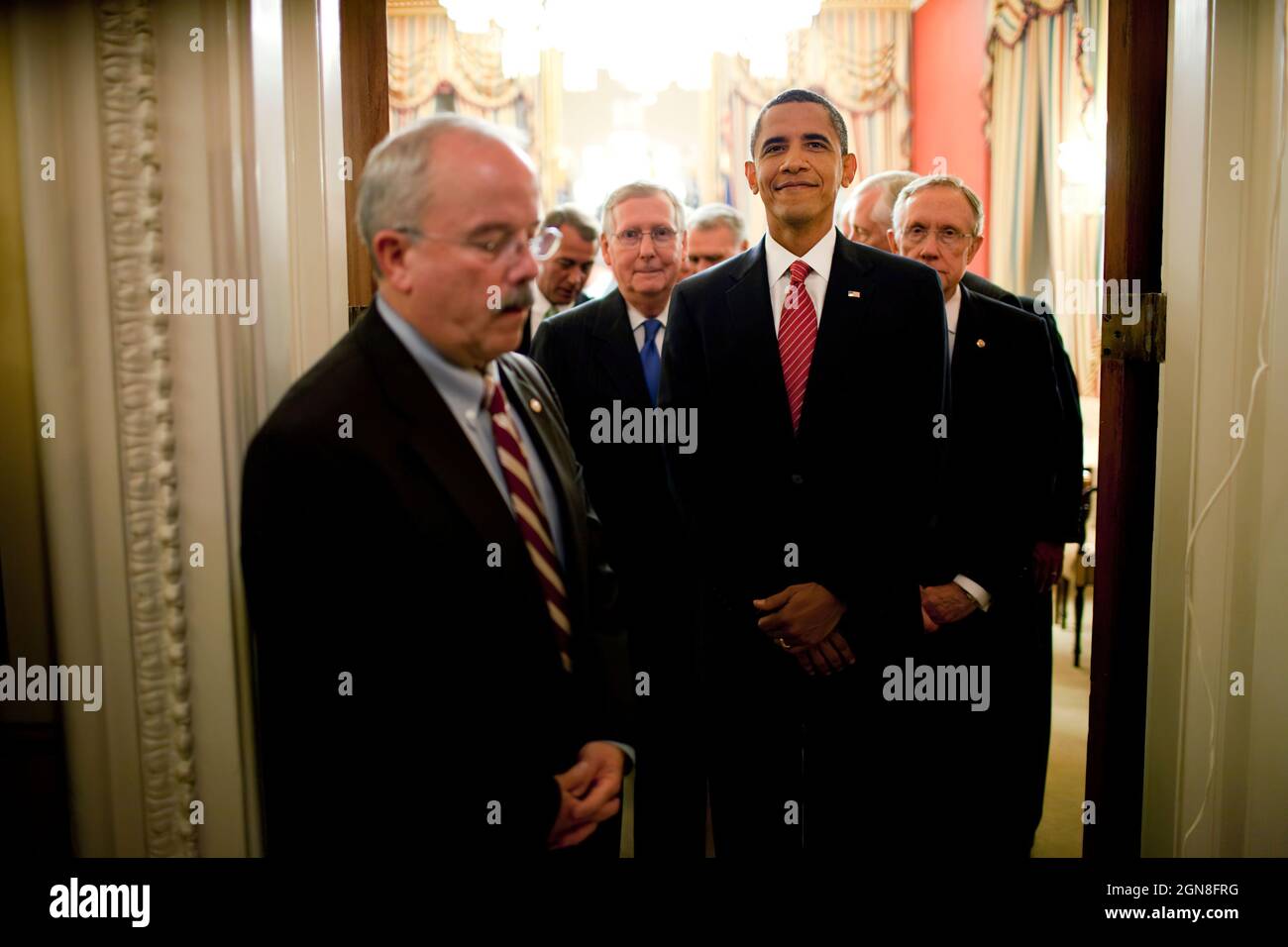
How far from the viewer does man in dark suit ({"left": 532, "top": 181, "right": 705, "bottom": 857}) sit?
2385mm

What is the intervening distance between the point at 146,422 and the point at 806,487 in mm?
1185

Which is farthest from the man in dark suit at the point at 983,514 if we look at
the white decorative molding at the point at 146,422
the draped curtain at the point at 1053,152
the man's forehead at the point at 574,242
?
the draped curtain at the point at 1053,152

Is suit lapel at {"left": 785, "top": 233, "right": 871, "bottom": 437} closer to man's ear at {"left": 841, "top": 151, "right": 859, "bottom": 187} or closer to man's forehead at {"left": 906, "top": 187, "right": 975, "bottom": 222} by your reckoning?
man's ear at {"left": 841, "top": 151, "right": 859, "bottom": 187}

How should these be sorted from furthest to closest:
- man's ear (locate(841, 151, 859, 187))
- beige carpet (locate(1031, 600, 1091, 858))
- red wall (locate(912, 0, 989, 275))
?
red wall (locate(912, 0, 989, 275)) → beige carpet (locate(1031, 600, 1091, 858)) → man's ear (locate(841, 151, 859, 187))

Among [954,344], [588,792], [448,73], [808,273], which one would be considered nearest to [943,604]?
[954,344]

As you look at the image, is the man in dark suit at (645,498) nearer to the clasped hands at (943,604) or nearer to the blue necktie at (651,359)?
the blue necktie at (651,359)

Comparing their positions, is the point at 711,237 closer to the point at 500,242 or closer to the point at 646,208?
the point at 646,208

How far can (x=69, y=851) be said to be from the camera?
5.37 feet

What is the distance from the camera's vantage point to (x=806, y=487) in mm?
1910

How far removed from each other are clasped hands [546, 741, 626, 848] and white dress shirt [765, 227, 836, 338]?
920 millimetres

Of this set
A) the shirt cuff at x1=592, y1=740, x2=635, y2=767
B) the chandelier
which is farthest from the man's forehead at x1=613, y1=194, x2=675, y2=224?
the chandelier

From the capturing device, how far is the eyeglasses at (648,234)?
97.0 inches

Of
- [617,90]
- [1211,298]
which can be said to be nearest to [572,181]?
[617,90]

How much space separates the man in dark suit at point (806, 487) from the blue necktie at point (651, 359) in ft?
1.23
